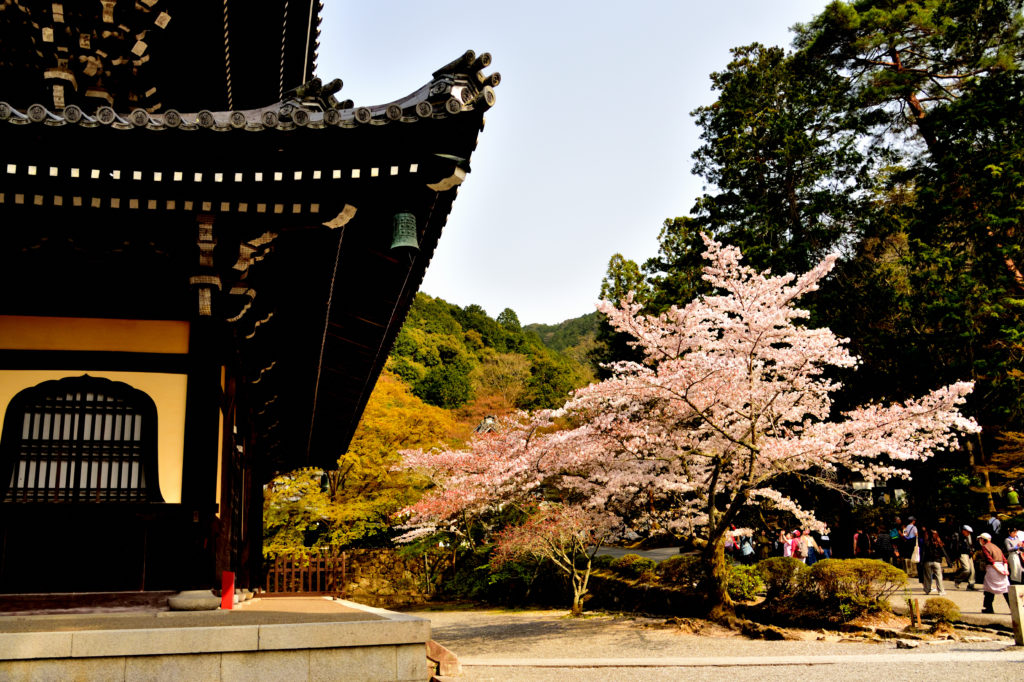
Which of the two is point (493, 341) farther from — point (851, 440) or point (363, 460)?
point (851, 440)

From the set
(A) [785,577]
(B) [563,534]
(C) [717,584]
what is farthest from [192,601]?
(B) [563,534]

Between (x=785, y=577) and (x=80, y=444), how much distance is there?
45.7 feet

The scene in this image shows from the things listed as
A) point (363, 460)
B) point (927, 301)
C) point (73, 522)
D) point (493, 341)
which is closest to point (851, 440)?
point (927, 301)

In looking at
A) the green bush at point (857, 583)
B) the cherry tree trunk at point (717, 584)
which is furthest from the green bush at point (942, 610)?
the cherry tree trunk at point (717, 584)

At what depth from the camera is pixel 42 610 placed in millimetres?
5355

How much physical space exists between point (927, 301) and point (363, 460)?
18741 millimetres

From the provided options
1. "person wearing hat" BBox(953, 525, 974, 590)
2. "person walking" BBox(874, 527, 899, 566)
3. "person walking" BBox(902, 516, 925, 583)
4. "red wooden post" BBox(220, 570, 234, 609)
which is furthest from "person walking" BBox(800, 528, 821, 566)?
"red wooden post" BBox(220, 570, 234, 609)

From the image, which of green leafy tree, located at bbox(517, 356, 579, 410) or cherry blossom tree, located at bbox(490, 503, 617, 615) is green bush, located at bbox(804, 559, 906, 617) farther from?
green leafy tree, located at bbox(517, 356, 579, 410)

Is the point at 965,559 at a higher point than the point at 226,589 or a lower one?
lower

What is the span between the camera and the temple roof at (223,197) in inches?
195

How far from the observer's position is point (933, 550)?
16578 millimetres

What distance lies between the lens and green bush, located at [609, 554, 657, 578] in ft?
71.1

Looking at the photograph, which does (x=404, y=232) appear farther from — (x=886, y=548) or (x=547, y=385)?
(x=547, y=385)

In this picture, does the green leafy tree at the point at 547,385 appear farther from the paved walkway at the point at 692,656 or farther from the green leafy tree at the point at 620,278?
the paved walkway at the point at 692,656
